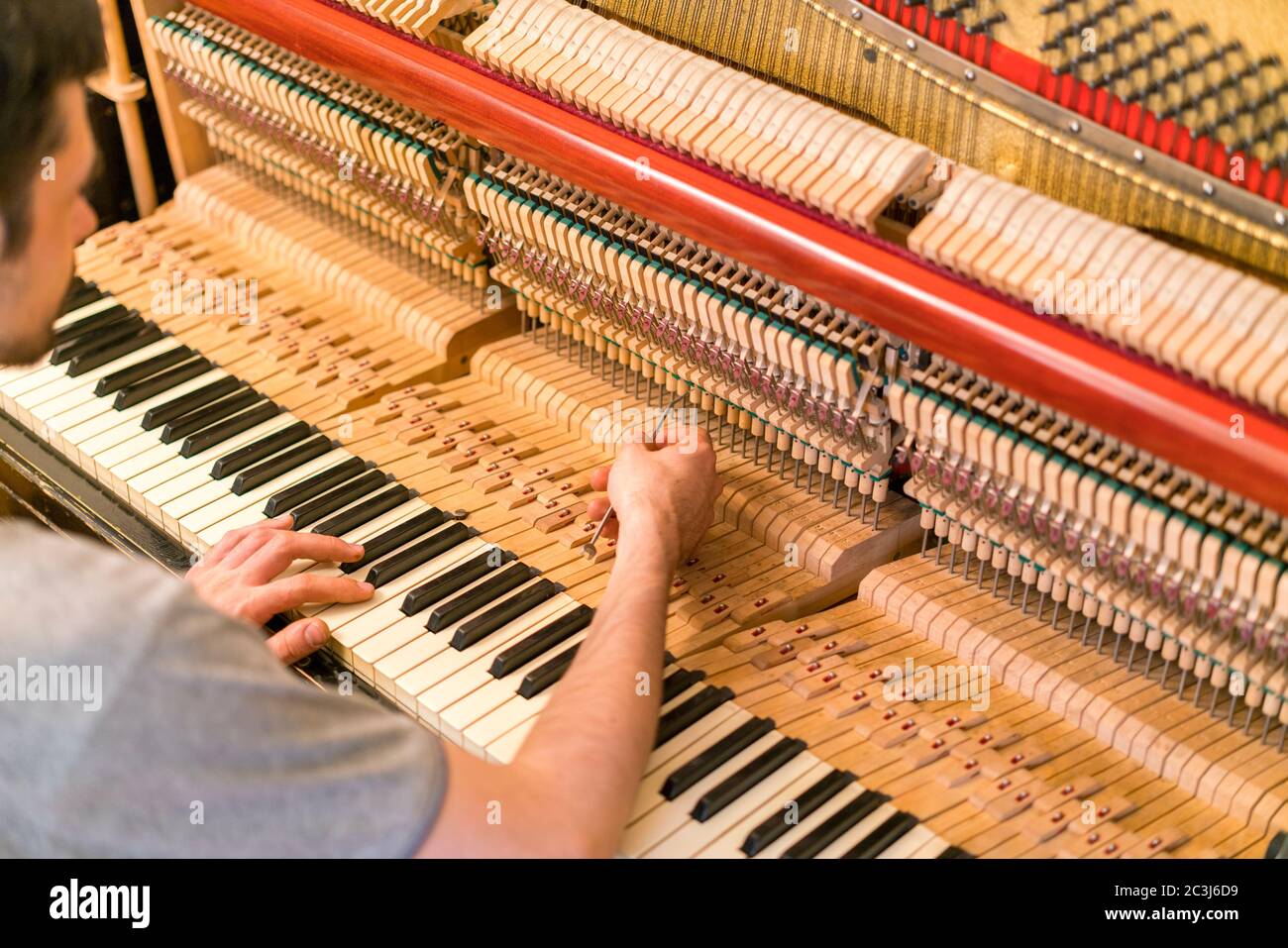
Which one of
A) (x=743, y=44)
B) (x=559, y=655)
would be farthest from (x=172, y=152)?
(x=559, y=655)

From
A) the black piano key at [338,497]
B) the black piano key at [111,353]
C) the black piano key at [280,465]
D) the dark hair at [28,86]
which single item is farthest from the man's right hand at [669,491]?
the black piano key at [111,353]

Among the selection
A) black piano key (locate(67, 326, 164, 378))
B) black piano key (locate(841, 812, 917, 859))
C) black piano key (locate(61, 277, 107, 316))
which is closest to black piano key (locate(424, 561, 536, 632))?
black piano key (locate(841, 812, 917, 859))

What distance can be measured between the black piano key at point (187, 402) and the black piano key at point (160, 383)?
5 cm

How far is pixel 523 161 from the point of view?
3.64 meters

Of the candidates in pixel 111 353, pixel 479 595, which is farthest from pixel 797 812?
pixel 111 353

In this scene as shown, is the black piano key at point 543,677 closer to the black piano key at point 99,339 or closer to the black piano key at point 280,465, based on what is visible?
the black piano key at point 280,465

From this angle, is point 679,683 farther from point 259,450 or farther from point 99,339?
A: point 99,339

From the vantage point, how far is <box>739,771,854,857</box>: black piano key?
105 inches

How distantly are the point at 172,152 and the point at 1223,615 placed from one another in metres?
3.49

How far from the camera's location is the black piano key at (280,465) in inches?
143

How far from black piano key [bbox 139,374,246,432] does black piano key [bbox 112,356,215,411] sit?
0.18ft

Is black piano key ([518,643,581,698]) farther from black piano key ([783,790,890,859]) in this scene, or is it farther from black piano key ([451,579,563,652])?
black piano key ([783,790,890,859])

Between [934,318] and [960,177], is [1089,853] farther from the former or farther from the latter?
[960,177]
